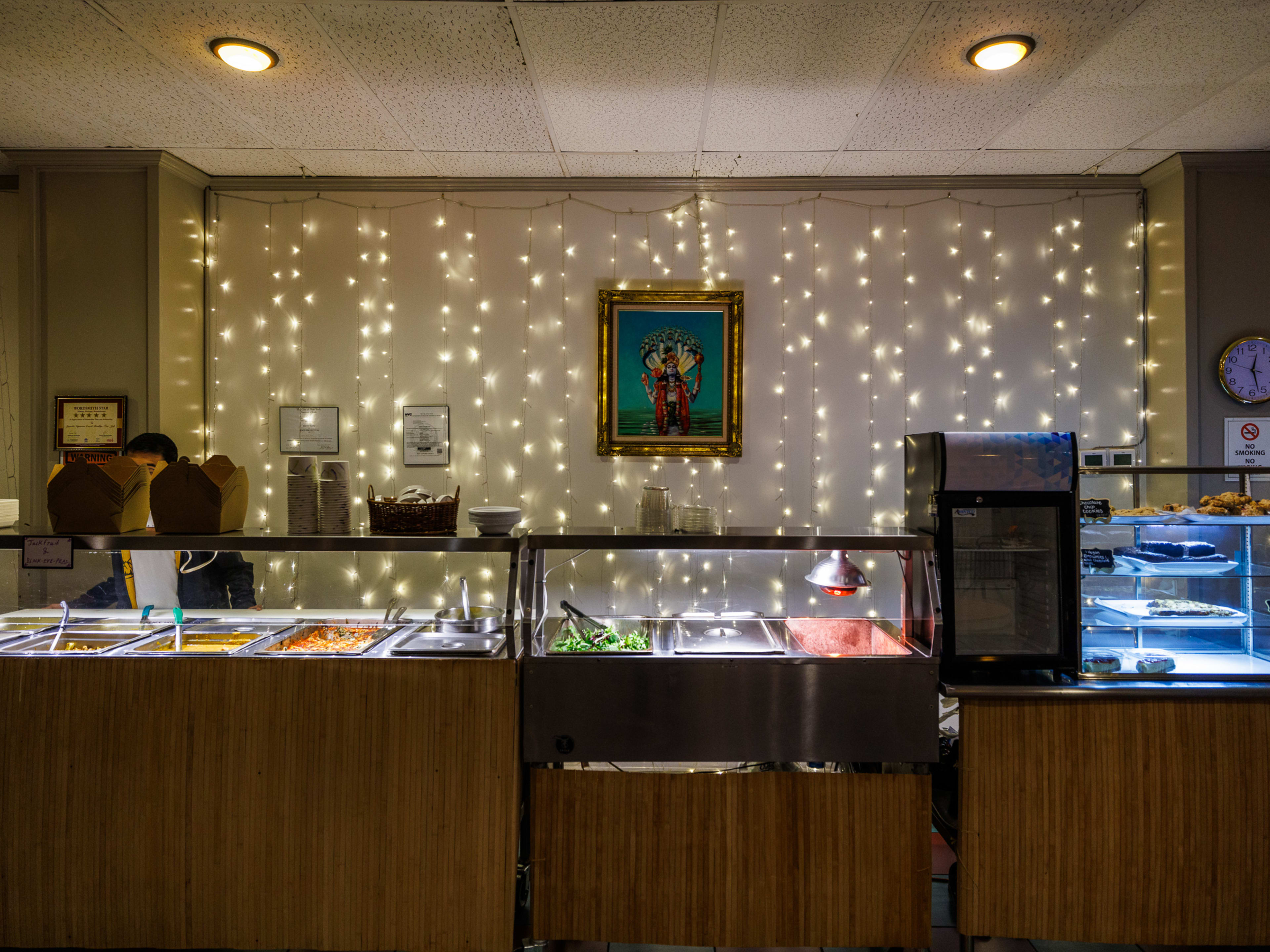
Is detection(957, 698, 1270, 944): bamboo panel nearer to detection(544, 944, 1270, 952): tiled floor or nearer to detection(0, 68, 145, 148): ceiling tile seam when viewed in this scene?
detection(544, 944, 1270, 952): tiled floor

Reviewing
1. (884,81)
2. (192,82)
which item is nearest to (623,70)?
(884,81)

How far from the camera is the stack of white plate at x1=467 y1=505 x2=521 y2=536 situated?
88.0 inches

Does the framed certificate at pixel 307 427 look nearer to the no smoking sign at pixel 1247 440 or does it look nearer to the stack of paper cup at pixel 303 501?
the stack of paper cup at pixel 303 501

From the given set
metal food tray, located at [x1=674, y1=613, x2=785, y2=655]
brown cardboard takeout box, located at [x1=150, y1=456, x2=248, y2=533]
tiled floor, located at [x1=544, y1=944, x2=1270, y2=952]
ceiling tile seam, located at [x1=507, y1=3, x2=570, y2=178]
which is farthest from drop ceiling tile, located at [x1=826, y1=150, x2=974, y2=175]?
tiled floor, located at [x1=544, y1=944, x2=1270, y2=952]

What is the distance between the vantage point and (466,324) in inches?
151

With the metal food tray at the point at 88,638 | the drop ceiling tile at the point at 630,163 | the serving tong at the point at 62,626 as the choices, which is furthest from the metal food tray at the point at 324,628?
the drop ceiling tile at the point at 630,163

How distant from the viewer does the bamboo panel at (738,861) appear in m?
2.19

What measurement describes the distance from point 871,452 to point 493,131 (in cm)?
270

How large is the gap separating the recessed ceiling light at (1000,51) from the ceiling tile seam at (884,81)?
262mm

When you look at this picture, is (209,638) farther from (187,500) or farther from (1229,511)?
(1229,511)

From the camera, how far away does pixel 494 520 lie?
2244mm

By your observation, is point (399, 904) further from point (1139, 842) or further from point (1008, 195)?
point (1008, 195)

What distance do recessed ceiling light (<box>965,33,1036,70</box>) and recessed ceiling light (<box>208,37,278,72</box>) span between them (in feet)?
9.17

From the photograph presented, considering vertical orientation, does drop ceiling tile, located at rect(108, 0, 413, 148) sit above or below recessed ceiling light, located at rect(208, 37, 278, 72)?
above
